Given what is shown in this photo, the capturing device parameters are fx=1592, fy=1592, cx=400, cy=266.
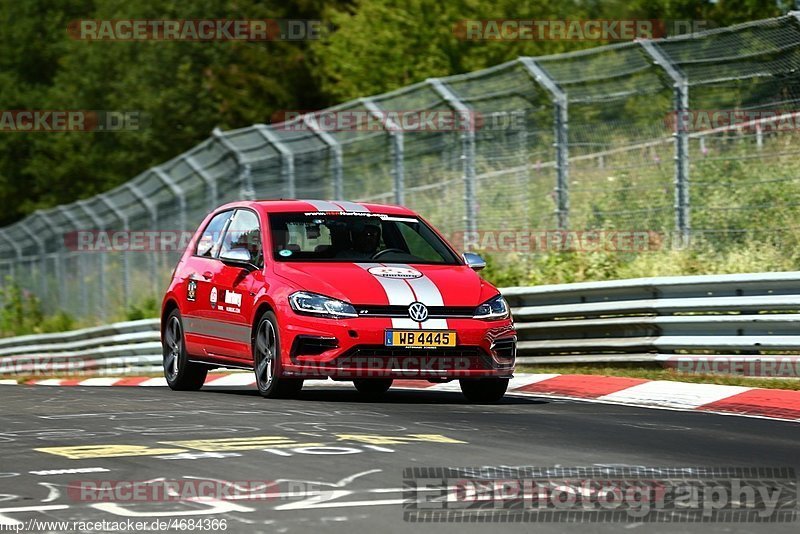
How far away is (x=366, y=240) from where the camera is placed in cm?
1267

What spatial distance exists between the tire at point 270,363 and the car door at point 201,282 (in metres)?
1.08

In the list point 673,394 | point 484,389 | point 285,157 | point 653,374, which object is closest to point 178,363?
point 484,389

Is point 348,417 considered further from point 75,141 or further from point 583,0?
point 583,0

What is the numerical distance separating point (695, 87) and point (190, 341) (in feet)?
19.5

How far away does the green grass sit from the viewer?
1278 cm

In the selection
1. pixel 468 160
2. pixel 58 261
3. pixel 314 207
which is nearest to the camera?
pixel 314 207

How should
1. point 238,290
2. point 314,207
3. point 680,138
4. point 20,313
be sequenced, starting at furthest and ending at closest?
point 20,313
point 680,138
point 314,207
point 238,290

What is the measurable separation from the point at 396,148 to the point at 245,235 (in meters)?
7.40

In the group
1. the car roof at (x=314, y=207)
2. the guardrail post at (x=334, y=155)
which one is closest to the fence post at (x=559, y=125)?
the guardrail post at (x=334, y=155)

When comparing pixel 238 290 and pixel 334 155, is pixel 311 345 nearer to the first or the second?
pixel 238 290

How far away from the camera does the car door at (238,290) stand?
1232 centimetres

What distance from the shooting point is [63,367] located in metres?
27.9

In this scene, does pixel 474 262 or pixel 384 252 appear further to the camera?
pixel 474 262

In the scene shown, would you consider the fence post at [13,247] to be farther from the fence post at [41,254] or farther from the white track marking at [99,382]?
the white track marking at [99,382]
